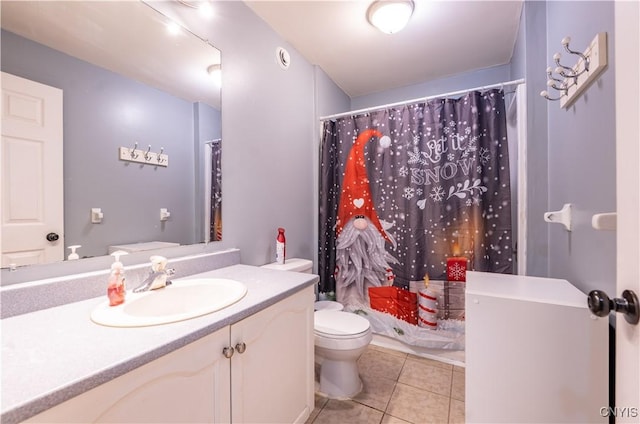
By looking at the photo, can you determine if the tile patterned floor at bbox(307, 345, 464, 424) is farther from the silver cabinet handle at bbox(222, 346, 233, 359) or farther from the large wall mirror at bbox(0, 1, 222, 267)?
the large wall mirror at bbox(0, 1, 222, 267)

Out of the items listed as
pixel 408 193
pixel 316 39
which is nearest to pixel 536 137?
pixel 408 193

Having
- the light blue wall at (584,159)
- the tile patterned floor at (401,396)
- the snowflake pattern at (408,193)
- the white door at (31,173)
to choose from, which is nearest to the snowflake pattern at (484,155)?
the light blue wall at (584,159)

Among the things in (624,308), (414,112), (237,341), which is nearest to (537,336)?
(624,308)

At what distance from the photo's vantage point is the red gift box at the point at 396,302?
6.64ft

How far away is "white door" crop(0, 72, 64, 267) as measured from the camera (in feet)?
2.77

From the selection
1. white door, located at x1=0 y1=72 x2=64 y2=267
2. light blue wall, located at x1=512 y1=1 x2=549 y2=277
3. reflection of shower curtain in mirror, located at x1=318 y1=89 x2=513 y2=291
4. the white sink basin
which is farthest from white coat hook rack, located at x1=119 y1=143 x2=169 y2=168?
light blue wall, located at x1=512 y1=1 x2=549 y2=277

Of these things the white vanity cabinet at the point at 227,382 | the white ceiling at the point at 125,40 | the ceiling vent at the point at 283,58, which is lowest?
the white vanity cabinet at the point at 227,382

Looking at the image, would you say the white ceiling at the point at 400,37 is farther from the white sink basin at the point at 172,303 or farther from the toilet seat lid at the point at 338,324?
the toilet seat lid at the point at 338,324

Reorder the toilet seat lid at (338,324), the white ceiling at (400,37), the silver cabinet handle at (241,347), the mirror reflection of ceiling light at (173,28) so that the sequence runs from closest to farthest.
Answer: the silver cabinet handle at (241,347), the mirror reflection of ceiling light at (173,28), the toilet seat lid at (338,324), the white ceiling at (400,37)

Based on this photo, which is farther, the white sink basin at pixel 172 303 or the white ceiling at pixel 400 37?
the white ceiling at pixel 400 37

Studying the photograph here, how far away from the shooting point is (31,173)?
0.89 meters

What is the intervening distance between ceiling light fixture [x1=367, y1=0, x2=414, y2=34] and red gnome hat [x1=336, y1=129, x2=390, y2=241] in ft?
2.31

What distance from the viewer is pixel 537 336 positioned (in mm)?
1025

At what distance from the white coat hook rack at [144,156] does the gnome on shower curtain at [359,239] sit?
1376mm
